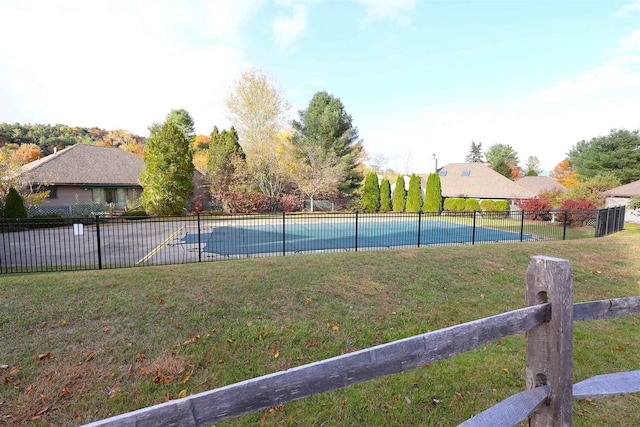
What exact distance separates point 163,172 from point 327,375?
21.6 meters

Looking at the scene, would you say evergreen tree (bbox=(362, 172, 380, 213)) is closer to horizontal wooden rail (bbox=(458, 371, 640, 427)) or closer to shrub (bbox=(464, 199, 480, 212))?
shrub (bbox=(464, 199, 480, 212))

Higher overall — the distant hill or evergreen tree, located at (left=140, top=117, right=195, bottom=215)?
the distant hill

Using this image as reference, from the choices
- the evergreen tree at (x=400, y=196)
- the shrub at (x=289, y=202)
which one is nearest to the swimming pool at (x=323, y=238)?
the shrub at (x=289, y=202)

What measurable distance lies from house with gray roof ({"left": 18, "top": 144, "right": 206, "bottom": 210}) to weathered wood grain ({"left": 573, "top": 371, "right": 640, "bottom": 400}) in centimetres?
2644

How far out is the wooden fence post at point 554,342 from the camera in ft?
5.06

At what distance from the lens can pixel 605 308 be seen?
6.29 ft

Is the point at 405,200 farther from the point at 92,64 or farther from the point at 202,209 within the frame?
the point at 92,64

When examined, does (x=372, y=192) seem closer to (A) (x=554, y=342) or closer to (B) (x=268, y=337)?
(B) (x=268, y=337)

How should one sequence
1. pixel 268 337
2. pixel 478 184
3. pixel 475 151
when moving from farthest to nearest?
pixel 475 151 < pixel 478 184 < pixel 268 337

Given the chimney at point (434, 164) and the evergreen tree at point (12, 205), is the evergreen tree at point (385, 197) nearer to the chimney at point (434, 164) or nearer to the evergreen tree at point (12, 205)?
the chimney at point (434, 164)

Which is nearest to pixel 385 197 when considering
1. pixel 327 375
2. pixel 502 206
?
pixel 502 206

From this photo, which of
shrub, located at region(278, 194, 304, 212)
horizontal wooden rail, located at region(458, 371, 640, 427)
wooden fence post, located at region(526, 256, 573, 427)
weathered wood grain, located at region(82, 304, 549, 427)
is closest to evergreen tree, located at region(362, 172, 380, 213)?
shrub, located at region(278, 194, 304, 212)

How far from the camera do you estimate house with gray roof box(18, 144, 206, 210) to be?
21406mm

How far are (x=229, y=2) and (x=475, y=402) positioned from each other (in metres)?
12.0
